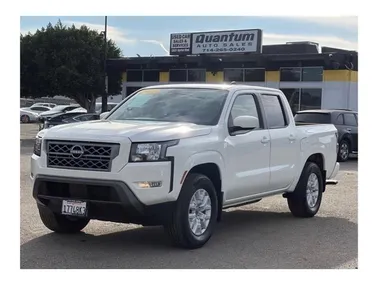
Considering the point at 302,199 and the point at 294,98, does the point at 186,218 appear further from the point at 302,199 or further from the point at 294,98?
the point at 294,98

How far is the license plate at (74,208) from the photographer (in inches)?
243

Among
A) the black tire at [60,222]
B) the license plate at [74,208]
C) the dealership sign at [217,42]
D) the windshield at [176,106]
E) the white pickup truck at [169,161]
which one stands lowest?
the black tire at [60,222]

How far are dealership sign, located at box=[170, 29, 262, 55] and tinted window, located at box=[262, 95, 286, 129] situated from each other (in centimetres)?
2222

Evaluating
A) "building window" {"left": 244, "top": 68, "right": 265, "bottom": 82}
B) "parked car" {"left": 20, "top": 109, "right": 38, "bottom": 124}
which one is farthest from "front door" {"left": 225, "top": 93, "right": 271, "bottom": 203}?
"parked car" {"left": 20, "top": 109, "right": 38, "bottom": 124}

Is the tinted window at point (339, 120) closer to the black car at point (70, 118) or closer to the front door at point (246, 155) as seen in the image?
the black car at point (70, 118)

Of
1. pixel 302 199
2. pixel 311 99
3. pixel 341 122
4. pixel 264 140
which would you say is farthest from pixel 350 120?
pixel 264 140

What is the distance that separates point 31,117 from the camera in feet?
143

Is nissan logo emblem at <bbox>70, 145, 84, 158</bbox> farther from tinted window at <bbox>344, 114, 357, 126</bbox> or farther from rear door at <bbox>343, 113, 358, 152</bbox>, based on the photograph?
tinted window at <bbox>344, 114, 357, 126</bbox>

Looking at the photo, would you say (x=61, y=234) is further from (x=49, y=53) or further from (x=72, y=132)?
(x=49, y=53)

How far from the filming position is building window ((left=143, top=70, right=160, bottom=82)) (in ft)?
112

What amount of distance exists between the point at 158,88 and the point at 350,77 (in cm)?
2233

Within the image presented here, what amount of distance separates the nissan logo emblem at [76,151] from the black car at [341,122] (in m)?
12.7

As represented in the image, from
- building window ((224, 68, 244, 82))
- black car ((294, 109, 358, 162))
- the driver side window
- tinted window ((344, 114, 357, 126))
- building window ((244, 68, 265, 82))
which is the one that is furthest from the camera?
building window ((224, 68, 244, 82))

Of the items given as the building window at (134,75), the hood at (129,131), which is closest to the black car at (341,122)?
the hood at (129,131)
